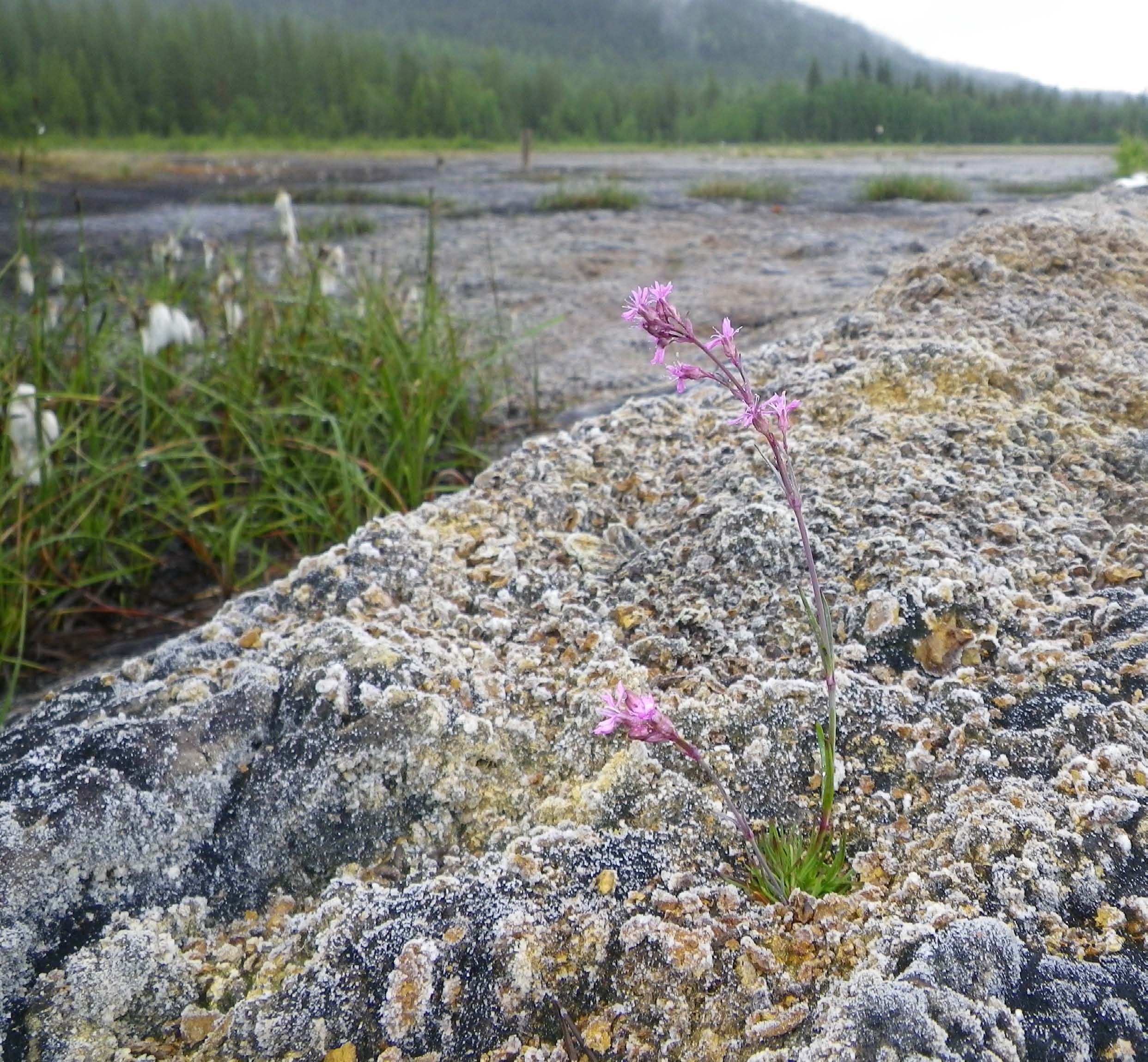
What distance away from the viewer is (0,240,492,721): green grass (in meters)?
2.48

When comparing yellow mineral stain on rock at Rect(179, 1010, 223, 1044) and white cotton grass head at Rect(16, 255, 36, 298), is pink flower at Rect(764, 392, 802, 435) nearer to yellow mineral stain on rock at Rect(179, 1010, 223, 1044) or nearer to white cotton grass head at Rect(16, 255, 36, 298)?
yellow mineral stain on rock at Rect(179, 1010, 223, 1044)

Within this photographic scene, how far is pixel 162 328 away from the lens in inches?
117

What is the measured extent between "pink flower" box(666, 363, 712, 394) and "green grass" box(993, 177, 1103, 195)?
302 inches

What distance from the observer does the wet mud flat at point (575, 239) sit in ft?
11.3

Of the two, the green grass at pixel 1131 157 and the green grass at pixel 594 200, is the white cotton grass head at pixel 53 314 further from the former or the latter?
the green grass at pixel 1131 157

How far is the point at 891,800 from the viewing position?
1.00 metres

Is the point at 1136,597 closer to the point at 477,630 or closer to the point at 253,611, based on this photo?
the point at 477,630

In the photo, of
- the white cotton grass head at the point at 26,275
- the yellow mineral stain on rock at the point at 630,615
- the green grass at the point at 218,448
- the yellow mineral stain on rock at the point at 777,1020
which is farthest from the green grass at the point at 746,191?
the yellow mineral stain on rock at the point at 777,1020

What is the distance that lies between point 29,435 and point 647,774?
7.20ft

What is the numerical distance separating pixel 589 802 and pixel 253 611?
72cm

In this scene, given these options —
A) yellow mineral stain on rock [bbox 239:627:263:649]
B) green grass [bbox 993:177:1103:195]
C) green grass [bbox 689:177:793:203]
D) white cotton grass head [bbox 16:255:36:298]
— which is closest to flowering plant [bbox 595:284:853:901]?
yellow mineral stain on rock [bbox 239:627:263:649]

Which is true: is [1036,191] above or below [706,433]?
above

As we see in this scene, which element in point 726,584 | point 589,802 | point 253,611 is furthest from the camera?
point 253,611

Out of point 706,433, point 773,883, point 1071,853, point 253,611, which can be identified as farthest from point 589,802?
point 706,433
